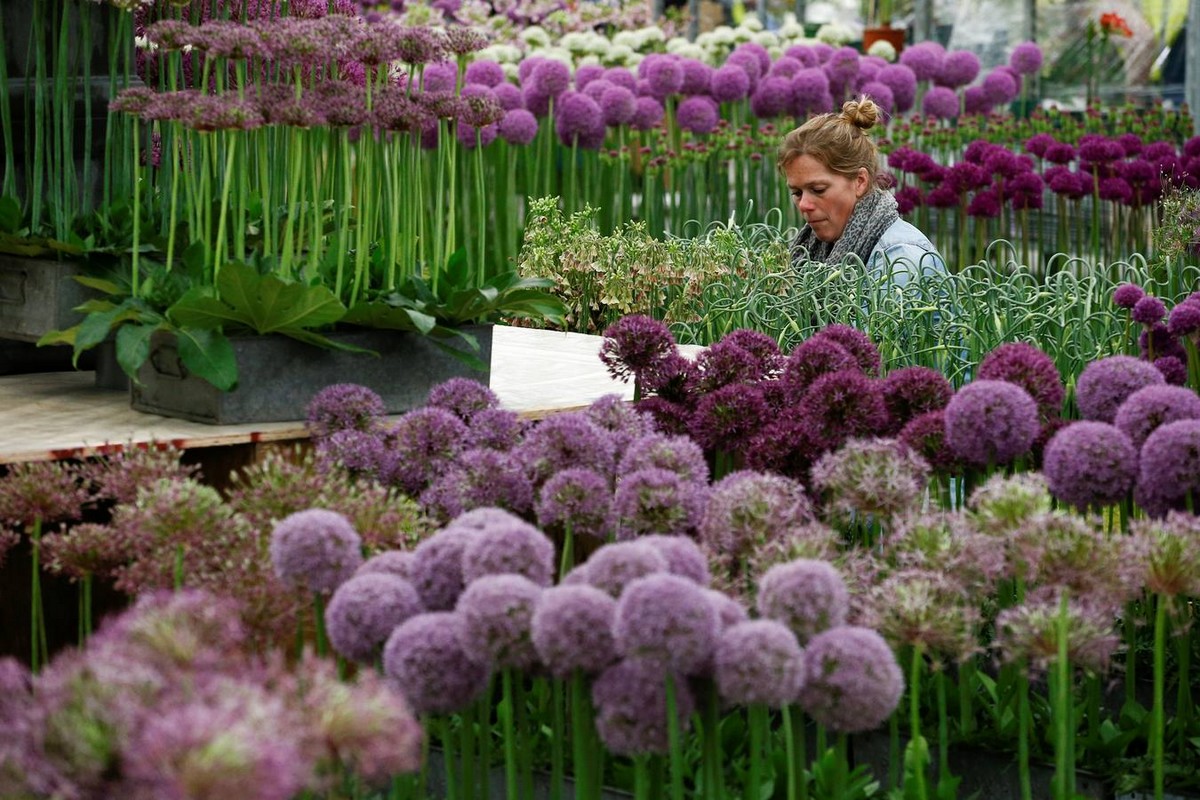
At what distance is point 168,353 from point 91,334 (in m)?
0.15

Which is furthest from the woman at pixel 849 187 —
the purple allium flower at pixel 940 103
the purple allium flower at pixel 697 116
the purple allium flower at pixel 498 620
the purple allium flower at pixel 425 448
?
the purple allium flower at pixel 498 620

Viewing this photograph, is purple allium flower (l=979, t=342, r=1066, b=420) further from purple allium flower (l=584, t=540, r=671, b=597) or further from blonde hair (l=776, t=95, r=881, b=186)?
blonde hair (l=776, t=95, r=881, b=186)

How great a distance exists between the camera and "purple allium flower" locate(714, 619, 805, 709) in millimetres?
1368

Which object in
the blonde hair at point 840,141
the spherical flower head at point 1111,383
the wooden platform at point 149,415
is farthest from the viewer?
the blonde hair at point 840,141

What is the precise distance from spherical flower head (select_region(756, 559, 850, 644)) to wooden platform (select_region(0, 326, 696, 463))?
1075mm

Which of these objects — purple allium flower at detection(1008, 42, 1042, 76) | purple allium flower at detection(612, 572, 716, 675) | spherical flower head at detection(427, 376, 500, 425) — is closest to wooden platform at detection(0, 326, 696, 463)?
spherical flower head at detection(427, 376, 500, 425)

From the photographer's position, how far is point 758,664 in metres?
1.37

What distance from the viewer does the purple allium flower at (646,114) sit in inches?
267

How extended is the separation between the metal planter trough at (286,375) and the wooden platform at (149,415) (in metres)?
0.03

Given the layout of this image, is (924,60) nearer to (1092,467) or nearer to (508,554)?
(1092,467)

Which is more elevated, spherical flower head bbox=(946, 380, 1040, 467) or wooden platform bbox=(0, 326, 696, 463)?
spherical flower head bbox=(946, 380, 1040, 467)

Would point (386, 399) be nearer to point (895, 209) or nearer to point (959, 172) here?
point (895, 209)

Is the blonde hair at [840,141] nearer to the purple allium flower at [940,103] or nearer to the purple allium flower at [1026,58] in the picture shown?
the purple allium flower at [940,103]

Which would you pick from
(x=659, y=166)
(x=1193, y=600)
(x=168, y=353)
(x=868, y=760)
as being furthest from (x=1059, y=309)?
(x=659, y=166)
